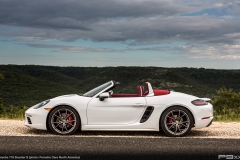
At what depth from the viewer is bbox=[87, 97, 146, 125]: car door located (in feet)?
27.3

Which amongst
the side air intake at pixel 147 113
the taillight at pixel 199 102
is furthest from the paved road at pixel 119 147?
the taillight at pixel 199 102

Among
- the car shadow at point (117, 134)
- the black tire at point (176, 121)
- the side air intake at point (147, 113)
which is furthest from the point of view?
the car shadow at point (117, 134)

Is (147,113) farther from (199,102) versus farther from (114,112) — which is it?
(199,102)

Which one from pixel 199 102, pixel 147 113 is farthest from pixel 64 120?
pixel 199 102

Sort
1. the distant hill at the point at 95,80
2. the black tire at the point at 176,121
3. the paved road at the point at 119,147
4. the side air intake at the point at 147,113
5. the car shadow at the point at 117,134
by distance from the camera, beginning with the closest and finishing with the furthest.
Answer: the paved road at the point at 119,147, the black tire at the point at 176,121, the side air intake at the point at 147,113, the car shadow at the point at 117,134, the distant hill at the point at 95,80

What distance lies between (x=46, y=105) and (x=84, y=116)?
903mm

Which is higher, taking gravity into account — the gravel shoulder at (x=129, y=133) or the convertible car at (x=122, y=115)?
the convertible car at (x=122, y=115)

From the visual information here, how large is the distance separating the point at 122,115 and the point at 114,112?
0.19 metres

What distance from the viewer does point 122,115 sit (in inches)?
328

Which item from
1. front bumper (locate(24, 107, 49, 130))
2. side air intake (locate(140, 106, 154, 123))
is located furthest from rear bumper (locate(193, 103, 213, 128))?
front bumper (locate(24, 107, 49, 130))

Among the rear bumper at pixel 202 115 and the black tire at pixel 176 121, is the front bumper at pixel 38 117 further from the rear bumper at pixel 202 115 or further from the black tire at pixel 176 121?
the rear bumper at pixel 202 115

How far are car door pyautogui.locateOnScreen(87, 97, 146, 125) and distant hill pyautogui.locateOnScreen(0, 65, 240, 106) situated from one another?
84629 millimetres

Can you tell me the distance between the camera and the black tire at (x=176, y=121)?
822 cm

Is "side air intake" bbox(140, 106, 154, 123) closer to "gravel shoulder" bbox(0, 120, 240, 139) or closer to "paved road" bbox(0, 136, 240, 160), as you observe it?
"gravel shoulder" bbox(0, 120, 240, 139)
